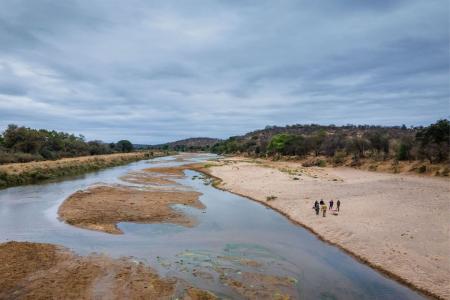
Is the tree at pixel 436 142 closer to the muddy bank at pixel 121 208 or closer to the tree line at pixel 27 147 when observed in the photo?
the muddy bank at pixel 121 208

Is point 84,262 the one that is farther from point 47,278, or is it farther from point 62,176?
point 62,176

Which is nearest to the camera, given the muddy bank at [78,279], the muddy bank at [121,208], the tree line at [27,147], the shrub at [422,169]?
the muddy bank at [78,279]

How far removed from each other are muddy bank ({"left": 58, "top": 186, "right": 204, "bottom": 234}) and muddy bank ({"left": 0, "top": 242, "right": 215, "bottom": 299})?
18.3ft

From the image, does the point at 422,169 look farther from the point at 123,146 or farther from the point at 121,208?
the point at 123,146

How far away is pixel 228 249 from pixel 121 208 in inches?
511

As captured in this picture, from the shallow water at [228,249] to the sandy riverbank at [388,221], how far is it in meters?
0.92

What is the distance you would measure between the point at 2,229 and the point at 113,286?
1294 cm

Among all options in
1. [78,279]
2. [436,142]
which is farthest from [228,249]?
[436,142]

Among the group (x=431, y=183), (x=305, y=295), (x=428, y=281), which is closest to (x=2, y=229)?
(x=305, y=295)

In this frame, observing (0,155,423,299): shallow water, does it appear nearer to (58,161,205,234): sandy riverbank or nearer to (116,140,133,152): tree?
(58,161,205,234): sandy riverbank

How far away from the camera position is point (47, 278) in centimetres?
1370

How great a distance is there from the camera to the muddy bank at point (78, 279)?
12.4 meters

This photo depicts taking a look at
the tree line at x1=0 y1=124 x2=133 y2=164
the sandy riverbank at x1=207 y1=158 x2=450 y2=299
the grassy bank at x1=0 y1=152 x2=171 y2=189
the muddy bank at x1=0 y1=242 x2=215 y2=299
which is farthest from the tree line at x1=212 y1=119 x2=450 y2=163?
the tree line at x1=0 y1=124 x2=133 y2=164

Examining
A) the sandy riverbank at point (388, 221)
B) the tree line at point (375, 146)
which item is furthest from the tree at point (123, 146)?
the sandy riverbank at point (388, 221)
